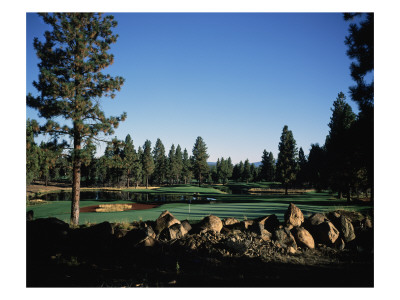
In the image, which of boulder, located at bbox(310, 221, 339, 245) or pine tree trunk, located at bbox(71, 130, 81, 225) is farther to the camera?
pine tree trunk, located at bbox(71, 130, 81, 225)

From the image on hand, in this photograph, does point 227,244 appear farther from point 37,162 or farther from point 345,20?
point 37,162

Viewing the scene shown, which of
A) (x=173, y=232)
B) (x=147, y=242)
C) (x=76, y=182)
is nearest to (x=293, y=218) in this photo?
(x=173, y=232)

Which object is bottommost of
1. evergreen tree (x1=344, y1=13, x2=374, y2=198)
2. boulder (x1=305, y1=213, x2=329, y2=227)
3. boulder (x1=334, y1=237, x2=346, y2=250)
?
boulder (x1=334, y1=237, x2=346, y2=250)

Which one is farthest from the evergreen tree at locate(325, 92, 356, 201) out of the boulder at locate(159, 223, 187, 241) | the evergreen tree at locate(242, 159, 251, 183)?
the evergreen tree at locate(242, 159, 251, 183)

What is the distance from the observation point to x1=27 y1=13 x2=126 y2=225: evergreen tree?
1080 centimetres

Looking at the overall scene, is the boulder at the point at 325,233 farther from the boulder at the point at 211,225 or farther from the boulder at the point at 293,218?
the boulder at the point at 211,225

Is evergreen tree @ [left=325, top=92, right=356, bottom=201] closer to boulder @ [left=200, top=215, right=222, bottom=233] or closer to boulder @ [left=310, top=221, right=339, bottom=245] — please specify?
boulder @ [left=310, top=221, right=339, bottom=245]

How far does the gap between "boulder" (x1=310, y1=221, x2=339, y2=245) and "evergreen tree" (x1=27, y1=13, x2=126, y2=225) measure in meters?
10.3

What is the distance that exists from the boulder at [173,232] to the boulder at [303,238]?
3940 mm

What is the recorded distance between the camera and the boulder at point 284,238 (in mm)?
7548

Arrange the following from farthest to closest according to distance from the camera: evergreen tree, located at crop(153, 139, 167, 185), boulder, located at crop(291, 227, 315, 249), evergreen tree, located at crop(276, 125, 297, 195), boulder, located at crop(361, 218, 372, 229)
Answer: evergreen tree, located at crop(153, 139, 167, 185), evergreen tree, located at crop(276, 125, 297, 195), boulder, located at crop(361, 218, 372, 229), boulder, located at crop(291, 227, 315, 249)

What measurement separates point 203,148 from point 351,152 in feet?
201

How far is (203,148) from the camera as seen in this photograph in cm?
6888
